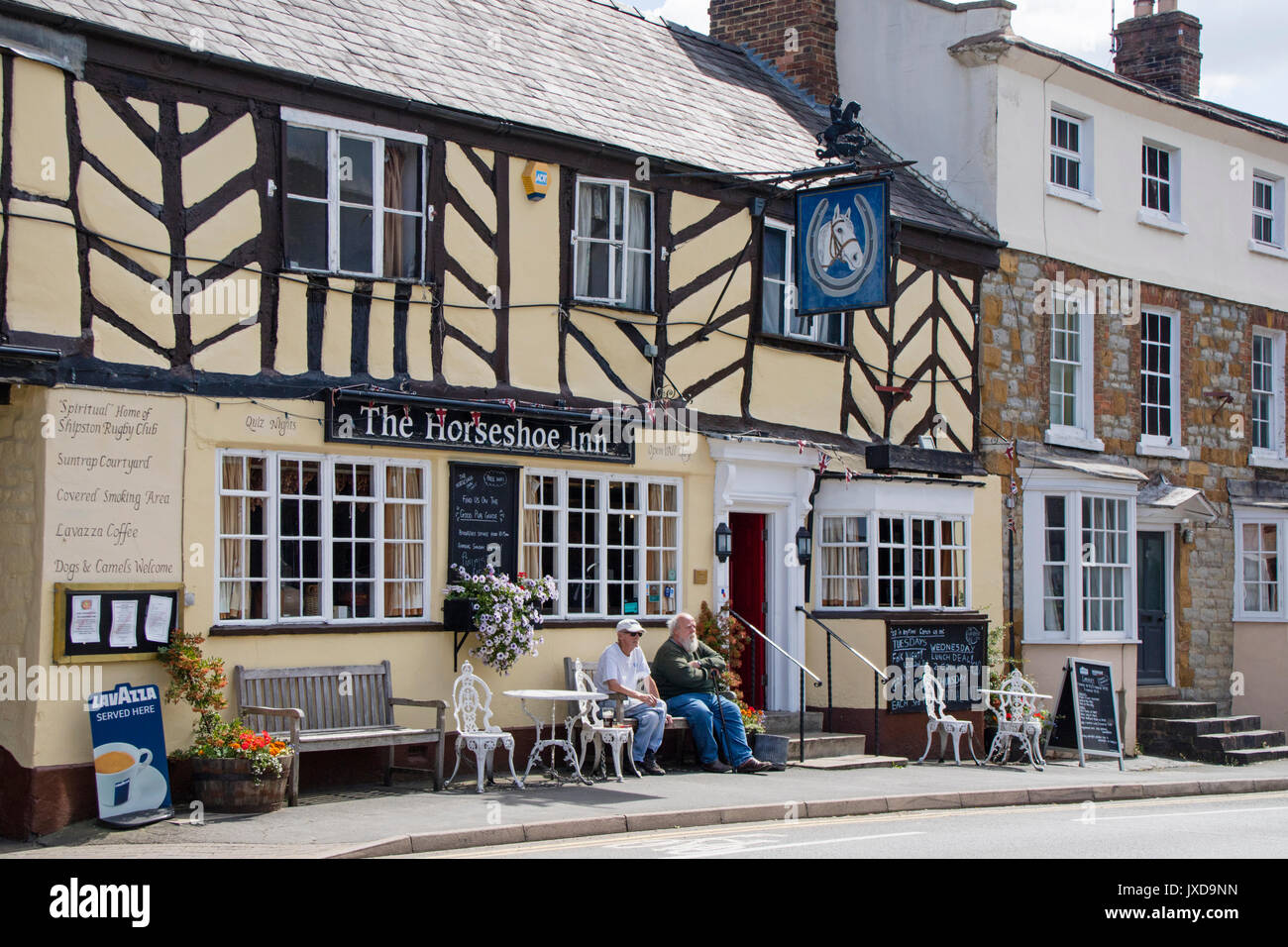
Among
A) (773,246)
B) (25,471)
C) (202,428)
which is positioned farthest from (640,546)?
(25,471)

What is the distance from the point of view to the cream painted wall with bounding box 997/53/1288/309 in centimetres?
2030

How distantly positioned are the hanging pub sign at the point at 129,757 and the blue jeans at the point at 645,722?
4.29 m

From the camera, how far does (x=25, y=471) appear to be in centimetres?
1148

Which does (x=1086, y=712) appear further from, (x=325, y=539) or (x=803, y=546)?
(x=325, y=539)

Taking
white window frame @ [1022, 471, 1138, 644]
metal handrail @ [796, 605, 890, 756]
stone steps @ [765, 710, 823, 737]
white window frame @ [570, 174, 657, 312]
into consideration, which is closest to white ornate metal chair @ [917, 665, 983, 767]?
metal handrail @ [796, 605, 890, 756]

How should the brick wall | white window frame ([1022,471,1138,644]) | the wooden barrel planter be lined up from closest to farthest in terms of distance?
the wooden barrel planter
white window frame ([1022,471,1138,644])
the brick wall

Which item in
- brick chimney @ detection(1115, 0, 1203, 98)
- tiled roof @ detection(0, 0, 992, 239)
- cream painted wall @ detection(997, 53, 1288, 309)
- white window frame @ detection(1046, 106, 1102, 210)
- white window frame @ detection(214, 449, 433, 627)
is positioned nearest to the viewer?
white window frame @ detection(214, 449, 433, 627)

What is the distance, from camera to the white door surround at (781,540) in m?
16.8

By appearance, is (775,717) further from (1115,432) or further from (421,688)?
(1115,432)

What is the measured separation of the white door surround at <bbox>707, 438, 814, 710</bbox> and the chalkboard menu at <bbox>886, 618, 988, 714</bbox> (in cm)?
117

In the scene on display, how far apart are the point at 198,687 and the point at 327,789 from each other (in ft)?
4.90

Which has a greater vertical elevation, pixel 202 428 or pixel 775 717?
pixel 202 428

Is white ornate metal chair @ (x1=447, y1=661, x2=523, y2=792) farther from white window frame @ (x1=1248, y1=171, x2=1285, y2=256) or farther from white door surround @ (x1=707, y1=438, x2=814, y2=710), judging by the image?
white window frame @ (x1=1248, y1=171, x2=1285, y2=256)

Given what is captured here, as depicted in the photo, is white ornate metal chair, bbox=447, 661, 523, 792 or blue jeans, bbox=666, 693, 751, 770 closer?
white ornate metal chair, bbox=447, 661, 523, 792
